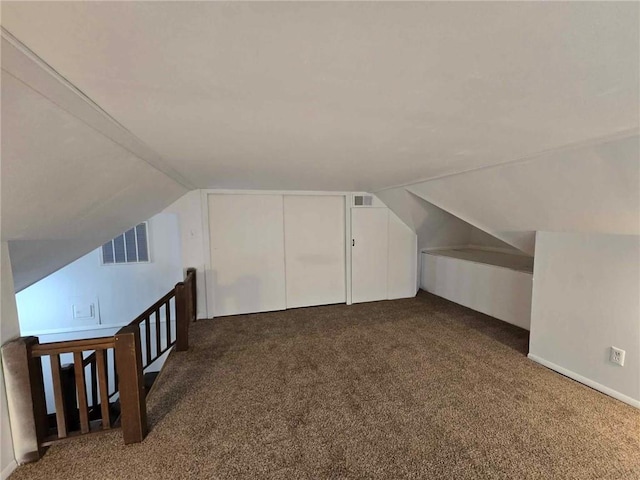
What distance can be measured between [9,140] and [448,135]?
6.45 feet

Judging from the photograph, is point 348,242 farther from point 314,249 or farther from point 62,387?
point 62,387

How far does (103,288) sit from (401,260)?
4714mm

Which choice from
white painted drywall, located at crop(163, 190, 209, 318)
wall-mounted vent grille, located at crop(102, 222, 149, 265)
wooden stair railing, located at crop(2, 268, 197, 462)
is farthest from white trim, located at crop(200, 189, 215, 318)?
wooden stair railing, located at crop(2, 268, 197, 462)

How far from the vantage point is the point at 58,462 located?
1.58 meters

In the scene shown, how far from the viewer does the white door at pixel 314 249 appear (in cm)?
414

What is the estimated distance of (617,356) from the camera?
208 centimetres

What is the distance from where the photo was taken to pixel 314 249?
4.25 metres

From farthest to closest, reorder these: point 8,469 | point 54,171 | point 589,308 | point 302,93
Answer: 1. point 589,308
2. point 8,469
3. point 54,171
4. point 302,93

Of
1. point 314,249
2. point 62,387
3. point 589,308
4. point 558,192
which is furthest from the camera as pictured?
point 314,249

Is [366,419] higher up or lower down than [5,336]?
lower down

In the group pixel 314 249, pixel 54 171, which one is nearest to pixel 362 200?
pixel 314 249

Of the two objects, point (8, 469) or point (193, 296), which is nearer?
point (8, 469)

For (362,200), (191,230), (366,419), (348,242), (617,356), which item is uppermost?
(362,200)

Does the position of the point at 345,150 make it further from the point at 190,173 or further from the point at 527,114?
the point at 190,173
